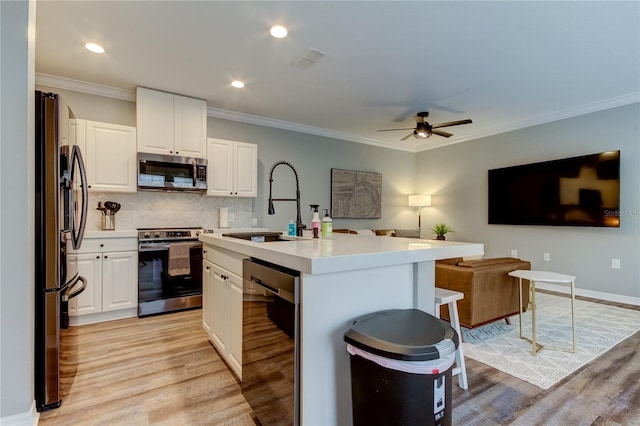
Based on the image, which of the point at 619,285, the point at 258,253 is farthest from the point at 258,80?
the point at 619,285

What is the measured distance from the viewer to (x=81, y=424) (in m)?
1.67

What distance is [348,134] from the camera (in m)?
5.77

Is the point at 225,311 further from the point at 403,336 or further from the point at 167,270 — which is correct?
the point at 167,270

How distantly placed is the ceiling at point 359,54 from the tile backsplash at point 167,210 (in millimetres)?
1267

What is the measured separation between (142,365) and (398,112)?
4.29 meters

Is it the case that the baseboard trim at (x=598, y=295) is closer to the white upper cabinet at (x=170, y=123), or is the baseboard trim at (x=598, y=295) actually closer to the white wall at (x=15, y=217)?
the white upper cabinet at (x=170, y=123)

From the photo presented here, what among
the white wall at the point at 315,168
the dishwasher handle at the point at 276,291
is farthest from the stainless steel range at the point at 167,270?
the dishwasher handle at the point at 276,291

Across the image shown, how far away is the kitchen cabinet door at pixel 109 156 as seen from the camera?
3334 millimetres

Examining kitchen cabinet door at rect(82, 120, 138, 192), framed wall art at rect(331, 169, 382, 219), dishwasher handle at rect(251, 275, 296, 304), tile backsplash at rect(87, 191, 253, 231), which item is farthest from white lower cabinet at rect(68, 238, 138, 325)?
framed wall art at rect(331, 169, 382, 219)

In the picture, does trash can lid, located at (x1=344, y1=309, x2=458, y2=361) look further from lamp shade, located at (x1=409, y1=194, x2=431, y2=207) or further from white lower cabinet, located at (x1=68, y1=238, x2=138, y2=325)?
lamp shade, located at (x1=409, y1=194, x2=431, y2=207)

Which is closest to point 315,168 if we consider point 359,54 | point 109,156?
point 359,54

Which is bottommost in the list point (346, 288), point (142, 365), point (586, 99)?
point (142, 365)

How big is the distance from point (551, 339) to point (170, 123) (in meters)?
4.66

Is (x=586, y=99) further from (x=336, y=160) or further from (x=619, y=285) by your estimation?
(x=336, y=160)
